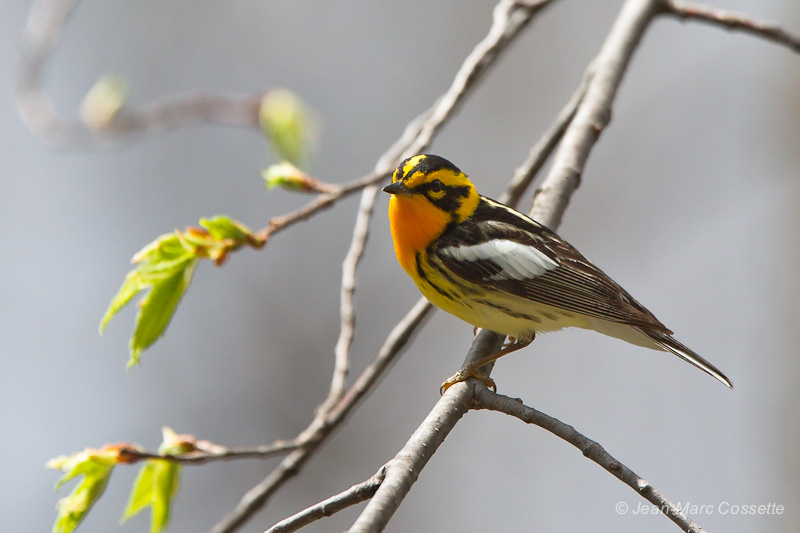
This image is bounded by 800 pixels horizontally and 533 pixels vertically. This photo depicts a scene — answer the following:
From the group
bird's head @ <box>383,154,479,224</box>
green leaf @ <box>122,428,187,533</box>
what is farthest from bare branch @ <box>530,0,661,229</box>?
green leaf @ <box>122,428,187,533</box>

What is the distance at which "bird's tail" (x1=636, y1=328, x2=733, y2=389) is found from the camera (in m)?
2.98

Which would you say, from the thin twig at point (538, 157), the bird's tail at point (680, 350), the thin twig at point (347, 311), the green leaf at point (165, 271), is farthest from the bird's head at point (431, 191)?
the bird's tail at point (680, 350)

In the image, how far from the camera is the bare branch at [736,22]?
3934 millimetres

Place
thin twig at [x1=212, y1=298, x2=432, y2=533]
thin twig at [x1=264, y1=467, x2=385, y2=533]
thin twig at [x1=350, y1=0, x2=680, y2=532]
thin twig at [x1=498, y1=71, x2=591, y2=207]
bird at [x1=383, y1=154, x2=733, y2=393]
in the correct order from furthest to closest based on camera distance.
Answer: thin twig at [x1=498, y1=71, x2=591, y2=207] < bird at [x1=383, y1=154, x2=733, y2=393] < thin twig at [x1=212, y1=298, x2=432, y2=533] < thin twig at [x1=350, y1=0, x2=680, y2=532] < thin twig at [x1=264, y1=467, x2=385, y2=533]

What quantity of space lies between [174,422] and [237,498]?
2.94 feet

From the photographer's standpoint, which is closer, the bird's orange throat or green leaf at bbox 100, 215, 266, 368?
green leaf at bbox 100, 215, 266, 368

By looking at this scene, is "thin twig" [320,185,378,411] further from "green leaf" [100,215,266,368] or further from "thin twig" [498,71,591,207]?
"thin twig" [498,71,591,207]

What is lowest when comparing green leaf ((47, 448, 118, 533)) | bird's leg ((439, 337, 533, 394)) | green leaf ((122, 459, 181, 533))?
green leaf ((47, 448, 118, 533))

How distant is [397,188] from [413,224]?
0.65 feet

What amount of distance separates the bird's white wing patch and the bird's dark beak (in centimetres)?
31

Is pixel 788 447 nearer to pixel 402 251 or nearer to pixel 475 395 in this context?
pixel 402 251

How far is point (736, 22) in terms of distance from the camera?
3.98 m

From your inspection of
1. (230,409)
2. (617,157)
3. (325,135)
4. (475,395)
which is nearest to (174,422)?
(230,409)

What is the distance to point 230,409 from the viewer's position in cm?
673
